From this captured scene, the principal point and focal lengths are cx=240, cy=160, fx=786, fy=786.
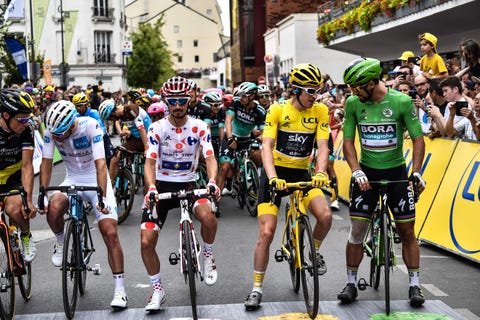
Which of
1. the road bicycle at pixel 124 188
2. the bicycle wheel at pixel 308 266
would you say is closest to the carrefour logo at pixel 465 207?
the bicycle wheel at pixel 308 266

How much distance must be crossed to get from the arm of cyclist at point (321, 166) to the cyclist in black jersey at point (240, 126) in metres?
5.41

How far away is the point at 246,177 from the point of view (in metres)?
12.7

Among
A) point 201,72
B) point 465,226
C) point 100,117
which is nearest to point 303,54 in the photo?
point 100,117

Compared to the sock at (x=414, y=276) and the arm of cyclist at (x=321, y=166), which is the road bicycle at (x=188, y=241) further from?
the sock at (x=414, y=276)

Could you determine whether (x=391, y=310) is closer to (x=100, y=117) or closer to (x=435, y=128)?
(x=435, y=128)

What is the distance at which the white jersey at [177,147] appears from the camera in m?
7.18

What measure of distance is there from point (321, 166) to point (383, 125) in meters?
0.67

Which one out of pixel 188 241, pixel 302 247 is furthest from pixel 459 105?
pixel 188 241

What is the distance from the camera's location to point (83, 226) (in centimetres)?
731

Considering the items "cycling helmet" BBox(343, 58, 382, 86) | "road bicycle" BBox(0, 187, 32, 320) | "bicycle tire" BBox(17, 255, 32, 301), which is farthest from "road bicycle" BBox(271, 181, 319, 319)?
"bicycle tire" BBox(17, 255, 32, 301)

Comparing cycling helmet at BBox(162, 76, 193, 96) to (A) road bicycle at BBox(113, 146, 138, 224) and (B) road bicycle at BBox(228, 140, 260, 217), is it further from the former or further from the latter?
(B) road bicycle at BBox(228, 140, 260, 217)

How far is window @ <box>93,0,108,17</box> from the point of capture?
77.4 m

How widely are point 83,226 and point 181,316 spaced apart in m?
1.28

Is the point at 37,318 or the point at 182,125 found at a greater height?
the point at 182,125
